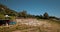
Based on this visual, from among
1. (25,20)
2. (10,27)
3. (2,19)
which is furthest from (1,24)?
(25,20)

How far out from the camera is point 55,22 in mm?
4793

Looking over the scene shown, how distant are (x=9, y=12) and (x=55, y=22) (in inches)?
80.6

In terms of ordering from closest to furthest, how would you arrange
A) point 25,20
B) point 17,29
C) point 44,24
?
1. point 17,29
2. point 44,24
3. point 25,20

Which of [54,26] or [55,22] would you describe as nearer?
[54,26]

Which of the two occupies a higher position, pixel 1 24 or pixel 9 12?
pixel 9 12

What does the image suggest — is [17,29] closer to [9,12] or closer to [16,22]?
[16,22]

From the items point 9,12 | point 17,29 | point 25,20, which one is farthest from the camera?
point 9,12

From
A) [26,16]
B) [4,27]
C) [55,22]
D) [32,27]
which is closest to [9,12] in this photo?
[26,16]

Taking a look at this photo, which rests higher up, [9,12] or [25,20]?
[9,12]

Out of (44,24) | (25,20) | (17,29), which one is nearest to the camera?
(17,29)

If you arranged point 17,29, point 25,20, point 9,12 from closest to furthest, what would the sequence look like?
point 17,29 → point 25,20 → point 9,12

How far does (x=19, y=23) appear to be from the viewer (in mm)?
4695

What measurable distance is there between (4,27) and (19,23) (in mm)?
551

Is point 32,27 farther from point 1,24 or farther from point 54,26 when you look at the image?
point 1,24
